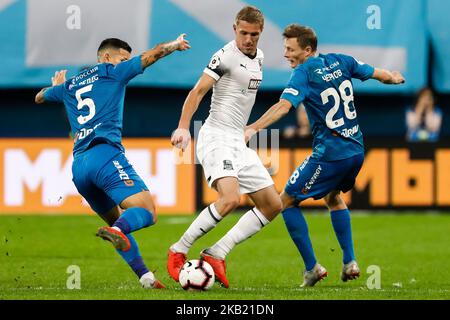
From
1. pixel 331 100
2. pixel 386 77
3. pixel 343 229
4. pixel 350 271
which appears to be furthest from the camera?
pixel 343 229

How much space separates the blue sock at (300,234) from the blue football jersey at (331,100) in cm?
52

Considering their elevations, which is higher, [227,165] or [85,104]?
[85,104]

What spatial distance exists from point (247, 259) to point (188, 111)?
341 centimetres

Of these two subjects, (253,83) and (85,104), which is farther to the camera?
(253,83)

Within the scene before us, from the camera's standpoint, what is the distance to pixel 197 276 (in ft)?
25.6

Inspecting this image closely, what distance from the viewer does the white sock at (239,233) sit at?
26.5ft

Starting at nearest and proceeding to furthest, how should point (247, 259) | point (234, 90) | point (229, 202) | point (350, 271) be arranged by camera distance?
point (229, 202)
point (234, 90)
point (350, 271)
point (247, 259)

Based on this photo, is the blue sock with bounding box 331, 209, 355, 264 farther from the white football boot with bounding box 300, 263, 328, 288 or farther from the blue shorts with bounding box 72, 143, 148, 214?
the blue shorts with bounding box 72, 143, 148, 214

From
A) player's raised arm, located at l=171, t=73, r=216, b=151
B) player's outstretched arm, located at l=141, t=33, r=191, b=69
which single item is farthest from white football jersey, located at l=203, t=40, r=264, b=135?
→ player's outstretched arm, located at l=141, t=33, r=191, b=69

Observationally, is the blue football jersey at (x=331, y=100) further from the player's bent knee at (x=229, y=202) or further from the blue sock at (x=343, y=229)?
the player's bent knee at (x=229, y=202)

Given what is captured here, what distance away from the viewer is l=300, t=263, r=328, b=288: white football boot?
28.2ft

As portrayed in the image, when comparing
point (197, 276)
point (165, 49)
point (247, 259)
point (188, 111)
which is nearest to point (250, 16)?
point (165, 49)

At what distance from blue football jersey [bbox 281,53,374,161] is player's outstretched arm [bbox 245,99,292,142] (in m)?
0.25

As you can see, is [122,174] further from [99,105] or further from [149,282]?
[149,282]
